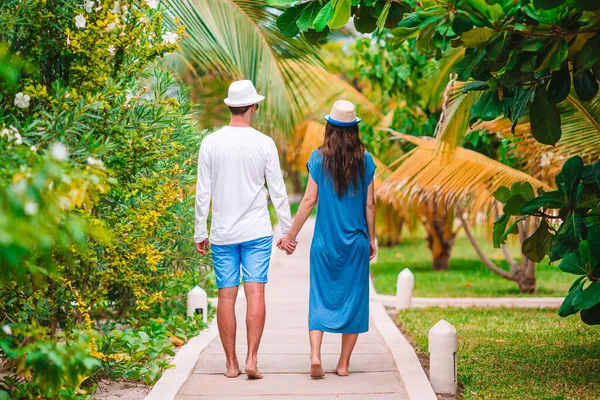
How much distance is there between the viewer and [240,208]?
555 cm

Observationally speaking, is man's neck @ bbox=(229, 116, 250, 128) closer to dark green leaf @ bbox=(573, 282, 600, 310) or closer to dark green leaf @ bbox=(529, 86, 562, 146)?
dark green leaf @ bbox=(529, 86, 562, 146)

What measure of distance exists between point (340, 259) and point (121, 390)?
1.76m

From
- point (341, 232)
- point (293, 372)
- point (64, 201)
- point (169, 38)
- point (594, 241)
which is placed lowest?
point (293, 372)

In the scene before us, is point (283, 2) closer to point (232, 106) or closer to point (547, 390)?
point (232, 106)

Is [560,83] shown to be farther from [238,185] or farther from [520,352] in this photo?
[520,352]

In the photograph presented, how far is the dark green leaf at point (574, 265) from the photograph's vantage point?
5078 millimetres

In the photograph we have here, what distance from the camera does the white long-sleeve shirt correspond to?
555cm

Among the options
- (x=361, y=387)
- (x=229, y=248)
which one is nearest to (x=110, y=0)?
(x=229, y=248)

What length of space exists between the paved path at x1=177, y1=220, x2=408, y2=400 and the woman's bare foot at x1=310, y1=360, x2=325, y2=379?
4 cm

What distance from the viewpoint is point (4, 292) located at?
16.0 ft

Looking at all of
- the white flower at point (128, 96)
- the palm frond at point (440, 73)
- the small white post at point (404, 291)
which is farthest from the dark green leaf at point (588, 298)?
the small white post at point (404, 291)

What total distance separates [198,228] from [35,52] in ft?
5.25

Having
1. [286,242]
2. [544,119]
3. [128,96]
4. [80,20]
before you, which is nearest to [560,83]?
[544,119]

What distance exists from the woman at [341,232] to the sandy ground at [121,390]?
1.22m
